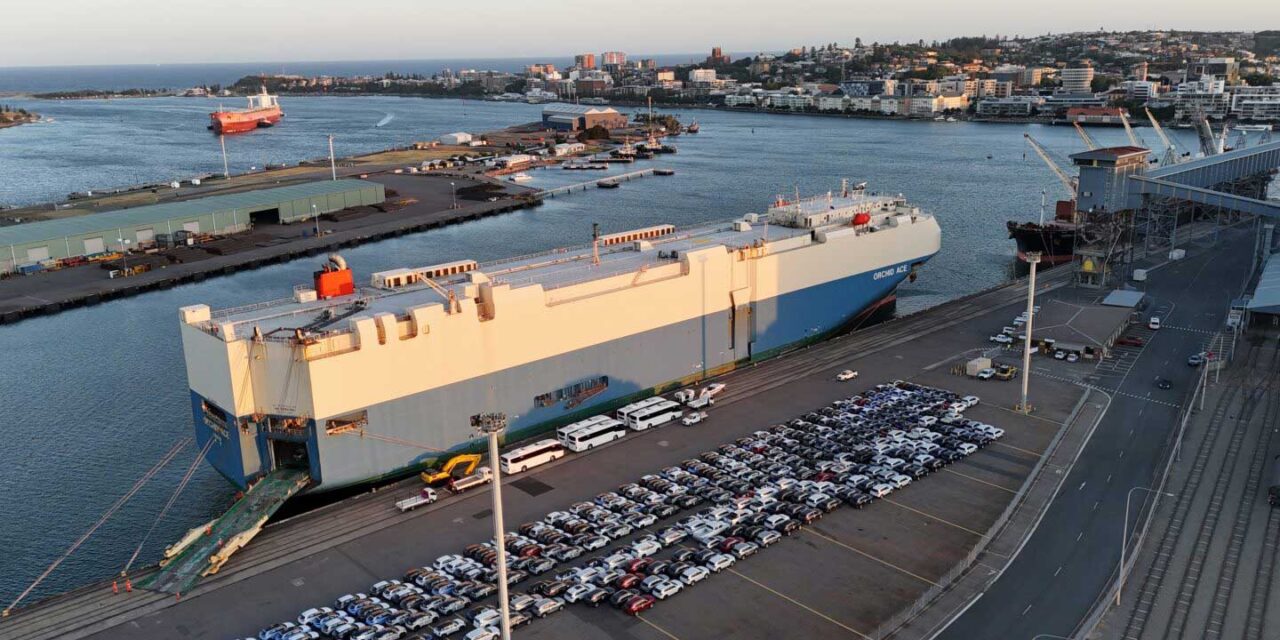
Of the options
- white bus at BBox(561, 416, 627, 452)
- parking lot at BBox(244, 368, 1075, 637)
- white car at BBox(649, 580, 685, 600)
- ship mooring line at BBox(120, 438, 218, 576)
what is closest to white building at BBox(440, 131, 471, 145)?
ship mooring line at BBox(120, 438, 218, 576)

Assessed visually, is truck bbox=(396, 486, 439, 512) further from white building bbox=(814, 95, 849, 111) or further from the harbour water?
white building bbox=(814, 95, 849, 111)

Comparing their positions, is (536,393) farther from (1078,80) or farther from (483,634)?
(1078,80)

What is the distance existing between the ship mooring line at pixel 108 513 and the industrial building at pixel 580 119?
12035 centimetres

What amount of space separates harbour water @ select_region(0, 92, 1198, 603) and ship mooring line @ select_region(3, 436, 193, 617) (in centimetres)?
24

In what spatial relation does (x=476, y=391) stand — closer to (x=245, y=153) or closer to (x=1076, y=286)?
(x=1076, y=286)

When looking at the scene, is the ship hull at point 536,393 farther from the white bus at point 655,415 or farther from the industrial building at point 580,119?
the industrial building at point 580,119

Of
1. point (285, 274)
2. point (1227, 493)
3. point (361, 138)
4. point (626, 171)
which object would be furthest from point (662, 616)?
point (361, 138)

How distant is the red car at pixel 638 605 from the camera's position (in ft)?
63.9

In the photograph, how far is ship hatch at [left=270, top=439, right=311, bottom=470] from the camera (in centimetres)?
2614

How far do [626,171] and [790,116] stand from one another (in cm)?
8343

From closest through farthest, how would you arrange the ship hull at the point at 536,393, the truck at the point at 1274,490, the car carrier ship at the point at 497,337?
the truck at the point at 1274,490 < the car carrier ship at the point at 497,337 < the ship hull at the point at 536,393

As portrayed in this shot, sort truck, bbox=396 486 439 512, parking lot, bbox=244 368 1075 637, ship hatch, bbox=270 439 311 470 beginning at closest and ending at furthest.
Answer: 1. parking lot, bbox=244 368 1075 637
2. truck, bbox=396 486 439 512
3. ship hatch, bbox=270 439 311 470

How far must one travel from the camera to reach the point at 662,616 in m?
19.4

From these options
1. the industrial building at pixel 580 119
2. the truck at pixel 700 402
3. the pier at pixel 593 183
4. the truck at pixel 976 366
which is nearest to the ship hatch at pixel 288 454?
the truck at pixel 700 402
